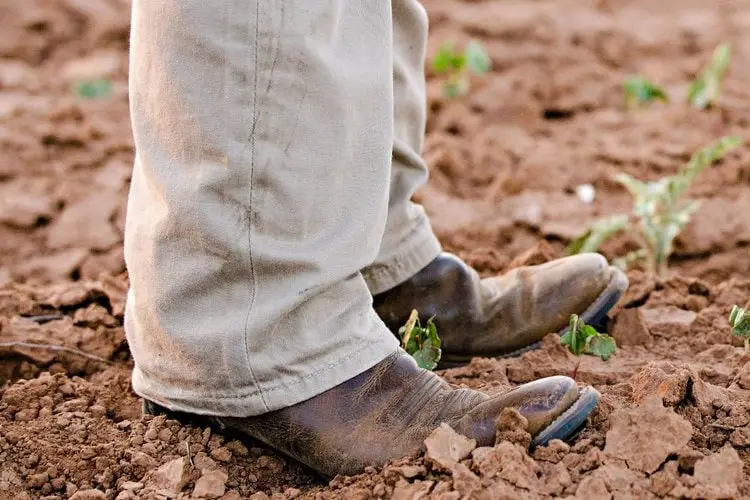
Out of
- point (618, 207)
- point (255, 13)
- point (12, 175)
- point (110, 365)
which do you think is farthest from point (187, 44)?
point (12, 175)

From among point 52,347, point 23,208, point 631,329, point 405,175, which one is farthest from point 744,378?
point 23,208

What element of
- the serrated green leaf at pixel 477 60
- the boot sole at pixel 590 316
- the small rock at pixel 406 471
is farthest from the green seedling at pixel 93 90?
the small rock at pixel 406 471

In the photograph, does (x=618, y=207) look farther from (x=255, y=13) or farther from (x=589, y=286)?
(x=255, y=13)

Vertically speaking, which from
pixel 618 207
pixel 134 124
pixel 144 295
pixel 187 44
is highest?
pixel 187 44

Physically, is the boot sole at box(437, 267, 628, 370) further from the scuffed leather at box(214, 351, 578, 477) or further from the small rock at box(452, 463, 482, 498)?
the small rock at box(452, 463, 482, 498)

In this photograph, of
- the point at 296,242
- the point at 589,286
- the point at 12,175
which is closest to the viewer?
the point at 296,242

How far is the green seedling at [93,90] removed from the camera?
396 cm

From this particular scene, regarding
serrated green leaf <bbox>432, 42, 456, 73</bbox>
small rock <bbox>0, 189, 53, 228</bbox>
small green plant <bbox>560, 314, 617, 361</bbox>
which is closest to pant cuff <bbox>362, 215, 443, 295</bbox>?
Result: small green plant <bbox>560, 314, 617, 361</bbox>

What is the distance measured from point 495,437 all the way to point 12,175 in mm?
2328

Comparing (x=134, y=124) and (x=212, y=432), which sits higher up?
(x=134, y=124)

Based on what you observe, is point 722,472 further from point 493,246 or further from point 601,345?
point 493,246

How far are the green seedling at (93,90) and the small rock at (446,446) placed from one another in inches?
112

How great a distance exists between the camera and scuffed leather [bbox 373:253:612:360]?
78.3 inches

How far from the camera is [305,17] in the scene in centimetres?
138
